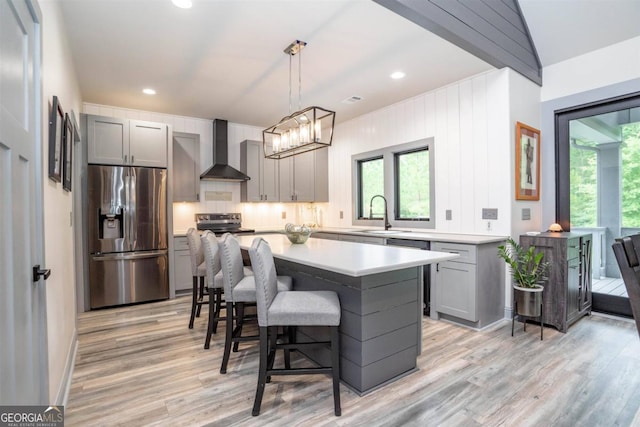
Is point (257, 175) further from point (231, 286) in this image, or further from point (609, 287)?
point (609, 287)

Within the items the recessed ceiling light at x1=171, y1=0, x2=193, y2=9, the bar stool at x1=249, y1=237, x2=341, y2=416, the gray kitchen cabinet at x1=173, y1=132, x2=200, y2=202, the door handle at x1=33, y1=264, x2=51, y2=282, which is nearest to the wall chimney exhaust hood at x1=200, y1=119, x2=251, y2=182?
the gray kitchen cabinet at x1=173, y1=132, x2=200, y2=202

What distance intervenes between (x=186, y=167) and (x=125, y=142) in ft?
3.03

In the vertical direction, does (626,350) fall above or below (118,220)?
below

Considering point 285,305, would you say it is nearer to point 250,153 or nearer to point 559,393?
point 559,393

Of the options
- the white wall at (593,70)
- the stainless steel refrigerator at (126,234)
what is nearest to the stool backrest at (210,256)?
the stainless steel refrigerator at (126,234)

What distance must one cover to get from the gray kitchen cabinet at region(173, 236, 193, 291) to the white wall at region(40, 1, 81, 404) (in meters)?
1.95

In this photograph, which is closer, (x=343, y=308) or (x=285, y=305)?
(x=285, y=305)

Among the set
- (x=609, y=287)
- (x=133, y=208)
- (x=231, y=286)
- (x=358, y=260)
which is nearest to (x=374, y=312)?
(x=358, y=260)

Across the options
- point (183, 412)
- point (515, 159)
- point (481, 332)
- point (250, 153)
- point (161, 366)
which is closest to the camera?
point (183, 412)

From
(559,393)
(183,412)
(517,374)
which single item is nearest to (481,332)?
(517,374)

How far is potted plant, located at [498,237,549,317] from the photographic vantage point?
2979 mm

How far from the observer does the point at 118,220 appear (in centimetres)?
402

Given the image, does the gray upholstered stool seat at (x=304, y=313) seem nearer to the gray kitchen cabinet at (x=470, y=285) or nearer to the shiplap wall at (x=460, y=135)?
the gray kitchen cabinet at (x=470, y=285)

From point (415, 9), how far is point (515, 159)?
1979 millimetres
